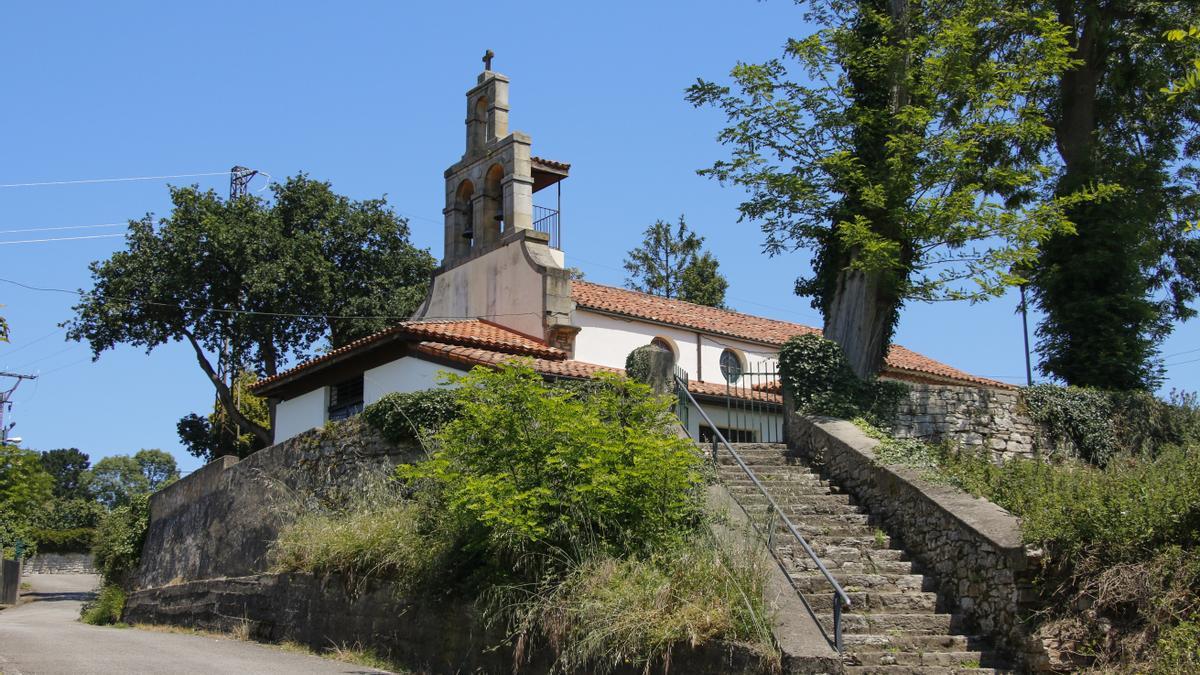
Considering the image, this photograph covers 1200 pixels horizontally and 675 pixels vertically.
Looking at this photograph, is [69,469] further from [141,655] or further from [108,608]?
[141,655]

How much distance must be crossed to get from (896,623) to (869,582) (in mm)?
897

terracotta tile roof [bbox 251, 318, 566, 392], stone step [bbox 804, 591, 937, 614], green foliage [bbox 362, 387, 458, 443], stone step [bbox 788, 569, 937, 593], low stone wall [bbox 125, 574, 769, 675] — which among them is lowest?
low stone wall [bbox 125, 574, 769, 675]

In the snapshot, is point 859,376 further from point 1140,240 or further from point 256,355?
point 256,355

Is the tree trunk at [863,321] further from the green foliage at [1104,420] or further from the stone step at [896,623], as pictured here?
the stone step at [896,623]

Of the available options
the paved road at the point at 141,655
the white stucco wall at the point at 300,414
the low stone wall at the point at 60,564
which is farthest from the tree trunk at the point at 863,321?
the low stone wall at the point at 60,564

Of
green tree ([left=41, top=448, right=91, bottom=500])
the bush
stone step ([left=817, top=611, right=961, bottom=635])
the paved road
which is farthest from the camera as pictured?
green tree ([left=41, top=448, right=91, bottom=500])

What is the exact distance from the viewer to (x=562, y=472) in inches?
496

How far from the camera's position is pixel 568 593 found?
475 inches

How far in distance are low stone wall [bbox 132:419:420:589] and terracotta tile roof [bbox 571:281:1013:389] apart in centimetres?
896

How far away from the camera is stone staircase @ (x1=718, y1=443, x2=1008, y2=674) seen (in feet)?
37.2

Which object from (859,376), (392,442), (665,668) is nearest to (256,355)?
(392,442)

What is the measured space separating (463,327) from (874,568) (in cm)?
1349

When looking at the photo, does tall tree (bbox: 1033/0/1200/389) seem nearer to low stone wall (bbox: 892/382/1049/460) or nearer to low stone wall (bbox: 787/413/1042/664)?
low stone wall (bbox: 892/382/1049/460)

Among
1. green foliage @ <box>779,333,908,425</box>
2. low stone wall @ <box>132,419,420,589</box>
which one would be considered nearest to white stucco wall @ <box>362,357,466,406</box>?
low stone wall @ <box>132,419,420,589</box>
